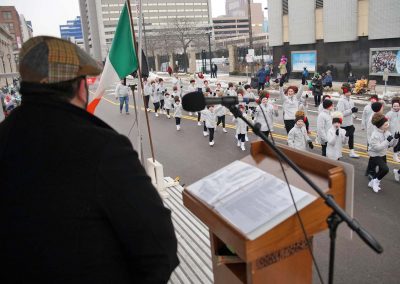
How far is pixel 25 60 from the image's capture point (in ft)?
5.83

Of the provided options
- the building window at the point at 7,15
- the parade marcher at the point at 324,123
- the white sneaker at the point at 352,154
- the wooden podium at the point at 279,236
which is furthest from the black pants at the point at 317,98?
the building window at the point at 7,15

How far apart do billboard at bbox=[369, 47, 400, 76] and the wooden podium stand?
22983mm

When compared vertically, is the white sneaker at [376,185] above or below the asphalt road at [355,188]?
above

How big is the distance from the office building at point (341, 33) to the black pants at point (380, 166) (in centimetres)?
1727

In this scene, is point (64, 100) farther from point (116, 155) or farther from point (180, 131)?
point (180, 131)

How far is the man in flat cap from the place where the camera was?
1.63 metres

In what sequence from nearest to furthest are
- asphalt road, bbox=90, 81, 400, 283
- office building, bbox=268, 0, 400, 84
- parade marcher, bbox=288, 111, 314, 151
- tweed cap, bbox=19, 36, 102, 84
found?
tweed cap, bbox=19, 36, 102, 84, asphalt road, bbox=90, 81, 400, 283, parade marcher, bbox=288, 111, 314, 151, office building, bbox=268, 0, 400, 84

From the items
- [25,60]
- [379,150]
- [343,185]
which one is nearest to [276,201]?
[343,185]

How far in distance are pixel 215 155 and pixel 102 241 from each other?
31.7 feet

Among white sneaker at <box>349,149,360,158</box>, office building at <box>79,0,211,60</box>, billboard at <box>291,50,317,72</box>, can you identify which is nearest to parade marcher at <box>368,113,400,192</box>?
white sneaker at <box>349,149,360,158</box>

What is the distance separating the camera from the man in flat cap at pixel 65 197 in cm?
163

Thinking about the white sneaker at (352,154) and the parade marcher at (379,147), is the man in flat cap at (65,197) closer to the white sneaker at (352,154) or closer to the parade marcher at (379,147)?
the parade marcher at (379,147)

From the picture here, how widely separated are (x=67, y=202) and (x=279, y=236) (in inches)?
44.2

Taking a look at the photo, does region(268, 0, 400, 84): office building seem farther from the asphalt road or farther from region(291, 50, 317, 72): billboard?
the asphalt road
